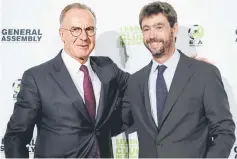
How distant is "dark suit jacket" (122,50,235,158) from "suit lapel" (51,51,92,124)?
12.8 inches

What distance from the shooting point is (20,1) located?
2400 millimetres

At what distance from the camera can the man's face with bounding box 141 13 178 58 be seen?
1.92 meters

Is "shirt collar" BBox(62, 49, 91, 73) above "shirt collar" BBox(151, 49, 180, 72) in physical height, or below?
below

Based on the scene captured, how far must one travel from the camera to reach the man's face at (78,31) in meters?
1.93

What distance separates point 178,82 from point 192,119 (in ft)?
0.65

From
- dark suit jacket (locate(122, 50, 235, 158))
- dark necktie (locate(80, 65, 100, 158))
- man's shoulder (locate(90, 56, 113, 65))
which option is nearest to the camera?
dark suit jacket (locate(122, 50, 235, 158))

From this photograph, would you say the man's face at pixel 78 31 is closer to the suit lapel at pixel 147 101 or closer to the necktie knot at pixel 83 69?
the necktie knot at pixel 83 69

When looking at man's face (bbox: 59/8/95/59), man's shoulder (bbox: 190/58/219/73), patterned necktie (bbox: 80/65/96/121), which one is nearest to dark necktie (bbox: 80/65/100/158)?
patterned necktie (bbox: 80/65/96/121)

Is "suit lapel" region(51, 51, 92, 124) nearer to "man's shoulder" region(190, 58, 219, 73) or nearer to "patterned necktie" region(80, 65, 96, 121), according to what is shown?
"patterned necktie" region(80, 65, 96, 121)

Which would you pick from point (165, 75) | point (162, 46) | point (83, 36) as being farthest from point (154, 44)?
point (83, 36)

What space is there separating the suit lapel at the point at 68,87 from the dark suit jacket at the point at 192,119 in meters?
0.33

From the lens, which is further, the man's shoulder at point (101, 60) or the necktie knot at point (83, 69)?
the man's shoulder at point (101, 60)

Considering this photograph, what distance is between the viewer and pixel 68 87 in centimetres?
187

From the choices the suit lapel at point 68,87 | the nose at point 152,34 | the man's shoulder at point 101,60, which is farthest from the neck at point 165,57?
the suit lapel at point 68,87
